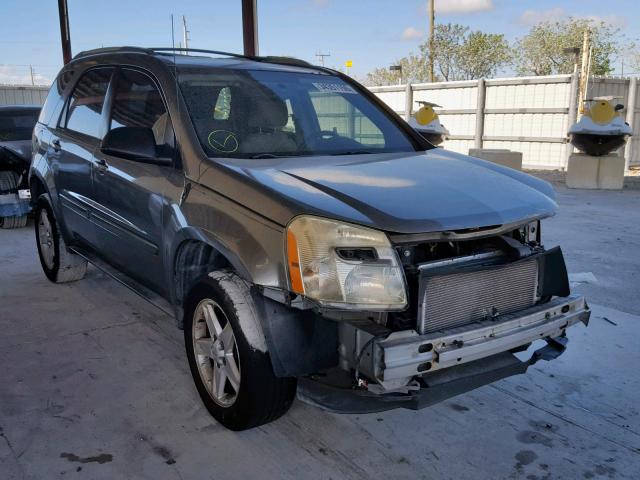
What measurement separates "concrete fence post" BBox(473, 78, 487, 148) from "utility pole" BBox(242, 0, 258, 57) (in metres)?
9.34

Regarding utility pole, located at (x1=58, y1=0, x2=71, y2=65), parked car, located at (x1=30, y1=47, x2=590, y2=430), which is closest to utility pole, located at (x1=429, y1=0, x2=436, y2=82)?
utility pole, located at (x1=58, y1=0, x2=71, y2=65)

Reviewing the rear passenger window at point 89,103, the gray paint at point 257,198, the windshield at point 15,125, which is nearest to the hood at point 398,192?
the gray paint at point 257,198

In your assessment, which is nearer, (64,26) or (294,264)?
(294,264)

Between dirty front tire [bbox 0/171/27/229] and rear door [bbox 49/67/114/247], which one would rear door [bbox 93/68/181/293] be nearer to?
rear door [bbox 49/67/114/247]

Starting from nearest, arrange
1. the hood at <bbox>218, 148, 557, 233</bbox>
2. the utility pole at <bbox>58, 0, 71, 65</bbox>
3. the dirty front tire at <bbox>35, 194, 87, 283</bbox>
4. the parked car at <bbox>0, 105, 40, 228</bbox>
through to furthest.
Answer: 1. the hood at <bbox>218, 148, 557, 233</bbox>
2. the dirty front tire at <bbox>35, 194, 87, 283</bbox>
3. the parked car at <bbox>0, 105, 40, 228</bbox>
4. the utility pole at <bbox>58, 0, 71, 65</bbox>

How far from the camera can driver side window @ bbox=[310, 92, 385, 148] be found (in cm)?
375

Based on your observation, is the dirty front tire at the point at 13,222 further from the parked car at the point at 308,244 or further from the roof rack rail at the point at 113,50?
the parked car at the point at 308,244

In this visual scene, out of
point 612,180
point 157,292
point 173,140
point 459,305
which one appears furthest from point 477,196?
point 612,180

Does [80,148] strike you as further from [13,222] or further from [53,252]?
[13,222]

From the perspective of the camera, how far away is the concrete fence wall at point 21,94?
25.5m

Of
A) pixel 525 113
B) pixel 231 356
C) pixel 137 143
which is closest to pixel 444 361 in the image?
pixel 231 356

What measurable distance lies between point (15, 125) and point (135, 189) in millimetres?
5851

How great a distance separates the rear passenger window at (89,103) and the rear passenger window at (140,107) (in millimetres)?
222

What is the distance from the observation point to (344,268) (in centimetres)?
238
